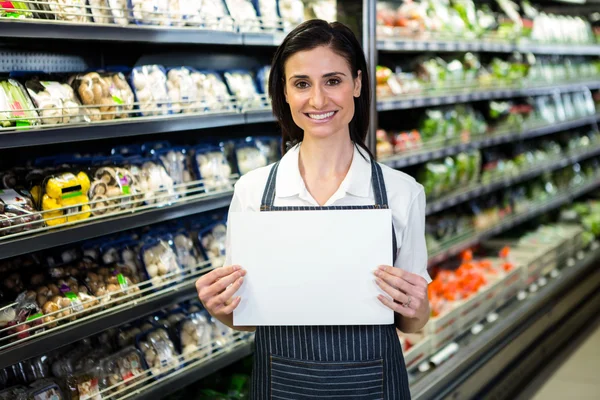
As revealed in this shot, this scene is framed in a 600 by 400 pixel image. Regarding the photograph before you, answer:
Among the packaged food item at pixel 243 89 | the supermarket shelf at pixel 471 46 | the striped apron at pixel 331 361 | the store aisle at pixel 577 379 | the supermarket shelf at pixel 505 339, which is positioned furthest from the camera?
the store aisle at pixel 577 379

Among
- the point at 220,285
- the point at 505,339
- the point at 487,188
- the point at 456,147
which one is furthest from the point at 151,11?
the point at 487,188

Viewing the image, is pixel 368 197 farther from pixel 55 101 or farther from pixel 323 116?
pixel 55 101

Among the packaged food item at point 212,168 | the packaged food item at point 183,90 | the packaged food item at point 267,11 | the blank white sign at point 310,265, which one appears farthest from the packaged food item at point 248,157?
the blank white sign at point 310,265

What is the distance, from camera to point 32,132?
75.5 inches

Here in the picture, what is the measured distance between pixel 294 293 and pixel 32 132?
82 centimetres

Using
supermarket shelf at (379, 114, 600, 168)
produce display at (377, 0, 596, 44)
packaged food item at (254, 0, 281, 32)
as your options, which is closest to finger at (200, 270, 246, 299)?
packaged food item at (254, 0, 281, 32)

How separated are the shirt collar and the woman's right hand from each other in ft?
0.79

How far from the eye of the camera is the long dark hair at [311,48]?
1.71 metres

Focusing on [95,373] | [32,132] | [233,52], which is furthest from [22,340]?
[233,52]

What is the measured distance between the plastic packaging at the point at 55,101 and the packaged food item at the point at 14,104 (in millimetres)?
27

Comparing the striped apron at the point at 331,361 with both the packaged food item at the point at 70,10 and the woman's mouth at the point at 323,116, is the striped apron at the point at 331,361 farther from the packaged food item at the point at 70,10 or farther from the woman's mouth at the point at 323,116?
the packaged food item at the point at 70,10

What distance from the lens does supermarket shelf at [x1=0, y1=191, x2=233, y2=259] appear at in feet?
6.23

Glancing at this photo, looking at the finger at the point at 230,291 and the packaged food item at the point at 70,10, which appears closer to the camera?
the finger at the point at 230,291

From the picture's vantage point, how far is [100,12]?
228 cm
